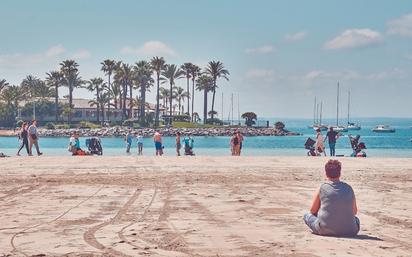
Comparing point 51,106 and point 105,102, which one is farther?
point 105,102

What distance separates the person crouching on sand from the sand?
0.59 ft

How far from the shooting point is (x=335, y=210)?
9203 millimetres

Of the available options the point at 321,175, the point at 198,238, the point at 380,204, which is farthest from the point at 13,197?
the point at 321,175

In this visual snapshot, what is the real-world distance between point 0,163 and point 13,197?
1113cm

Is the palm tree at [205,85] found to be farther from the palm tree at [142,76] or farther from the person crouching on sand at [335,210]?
the person crouching on sand at [335,210]

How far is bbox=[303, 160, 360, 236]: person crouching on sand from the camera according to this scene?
9172mm

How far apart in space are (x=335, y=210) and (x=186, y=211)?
3536mm

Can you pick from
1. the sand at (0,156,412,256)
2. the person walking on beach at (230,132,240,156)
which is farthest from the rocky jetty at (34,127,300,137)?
the sand at (0,156,412,256)

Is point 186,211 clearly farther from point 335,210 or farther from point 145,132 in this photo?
point 145,132

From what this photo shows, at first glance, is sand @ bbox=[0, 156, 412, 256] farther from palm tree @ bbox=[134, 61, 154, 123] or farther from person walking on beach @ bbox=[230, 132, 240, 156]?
palm tree @ bbox=[134, 61, 154, 123]

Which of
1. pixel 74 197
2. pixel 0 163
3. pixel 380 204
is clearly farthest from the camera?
pixel 0 163

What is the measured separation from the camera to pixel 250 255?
810cm

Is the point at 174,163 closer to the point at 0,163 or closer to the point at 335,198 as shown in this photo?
the point at 0,163

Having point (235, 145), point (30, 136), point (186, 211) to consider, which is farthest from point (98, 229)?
point (235, 145)
